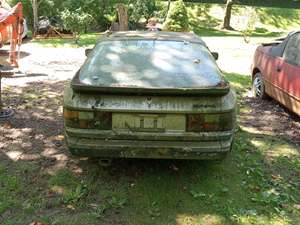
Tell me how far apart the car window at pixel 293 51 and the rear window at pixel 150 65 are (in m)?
2.32

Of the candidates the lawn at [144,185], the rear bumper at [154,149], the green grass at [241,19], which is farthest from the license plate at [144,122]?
the green grass at [241,19]

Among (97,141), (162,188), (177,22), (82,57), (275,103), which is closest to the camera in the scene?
(97,141)

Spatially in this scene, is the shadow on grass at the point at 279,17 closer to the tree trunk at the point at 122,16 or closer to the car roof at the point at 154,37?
the tree trunk at the point at 122,16

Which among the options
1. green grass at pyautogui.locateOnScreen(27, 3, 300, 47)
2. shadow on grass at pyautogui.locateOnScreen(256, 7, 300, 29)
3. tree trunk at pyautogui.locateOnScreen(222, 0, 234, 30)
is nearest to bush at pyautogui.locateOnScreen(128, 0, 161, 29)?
green grass at pyautogui.locateOnScreen(27, 3, 300, 47)

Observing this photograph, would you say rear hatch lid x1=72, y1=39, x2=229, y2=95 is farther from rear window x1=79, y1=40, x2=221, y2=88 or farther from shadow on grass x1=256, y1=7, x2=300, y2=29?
shadow on grass x1=256, y1=7, x2=300, y2=29

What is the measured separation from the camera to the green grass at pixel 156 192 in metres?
4.11

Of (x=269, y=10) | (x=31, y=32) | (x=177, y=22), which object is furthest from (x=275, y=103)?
(x=269, y=10)

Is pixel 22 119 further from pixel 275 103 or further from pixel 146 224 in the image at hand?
pixel 275 103

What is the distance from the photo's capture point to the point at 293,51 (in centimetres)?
723

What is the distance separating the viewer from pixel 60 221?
3.98 meters

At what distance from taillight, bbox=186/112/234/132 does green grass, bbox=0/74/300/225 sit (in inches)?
29.0

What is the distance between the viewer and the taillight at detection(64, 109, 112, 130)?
4.21 m

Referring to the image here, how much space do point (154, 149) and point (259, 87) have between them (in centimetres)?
479

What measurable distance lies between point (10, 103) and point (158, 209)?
4.31 metres
